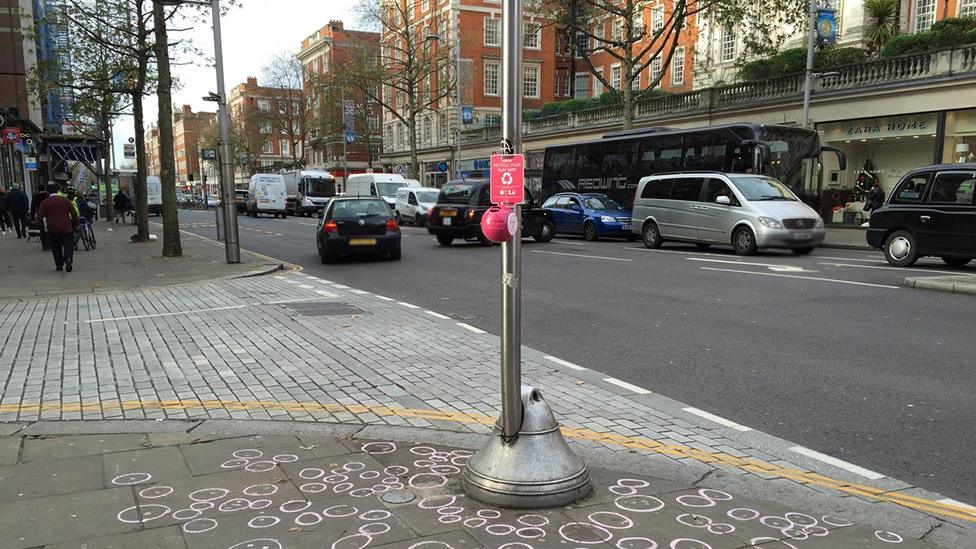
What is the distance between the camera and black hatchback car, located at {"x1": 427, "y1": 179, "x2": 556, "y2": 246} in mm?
19609

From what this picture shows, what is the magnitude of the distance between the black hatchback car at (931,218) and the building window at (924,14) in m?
18.2

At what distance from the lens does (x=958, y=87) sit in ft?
73.7

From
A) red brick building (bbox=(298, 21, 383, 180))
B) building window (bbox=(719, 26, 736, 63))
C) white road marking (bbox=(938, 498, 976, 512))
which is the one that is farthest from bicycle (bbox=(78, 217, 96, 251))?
red brick building (bbox=(298, 21, 383, 180))

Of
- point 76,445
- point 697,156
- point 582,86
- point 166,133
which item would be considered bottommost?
point 76,445

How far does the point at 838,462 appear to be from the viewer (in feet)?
13.5

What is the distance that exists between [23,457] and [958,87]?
87.7 ft

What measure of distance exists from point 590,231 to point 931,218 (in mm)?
11030

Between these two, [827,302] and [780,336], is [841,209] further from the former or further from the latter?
[780,336]

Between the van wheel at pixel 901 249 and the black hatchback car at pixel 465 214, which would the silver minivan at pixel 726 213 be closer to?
the van wheel at pixel 901 249

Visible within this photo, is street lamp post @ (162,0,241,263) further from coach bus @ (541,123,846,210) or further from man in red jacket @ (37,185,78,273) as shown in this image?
coach bus @ (541,123,846,210)

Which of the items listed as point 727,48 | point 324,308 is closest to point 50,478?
point 324,308

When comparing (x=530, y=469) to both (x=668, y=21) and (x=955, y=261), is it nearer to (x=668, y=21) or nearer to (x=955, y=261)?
(x=955, y=261)

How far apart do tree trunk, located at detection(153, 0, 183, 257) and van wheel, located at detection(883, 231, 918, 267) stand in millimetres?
15789

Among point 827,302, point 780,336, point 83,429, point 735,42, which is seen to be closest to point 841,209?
point 735,42
